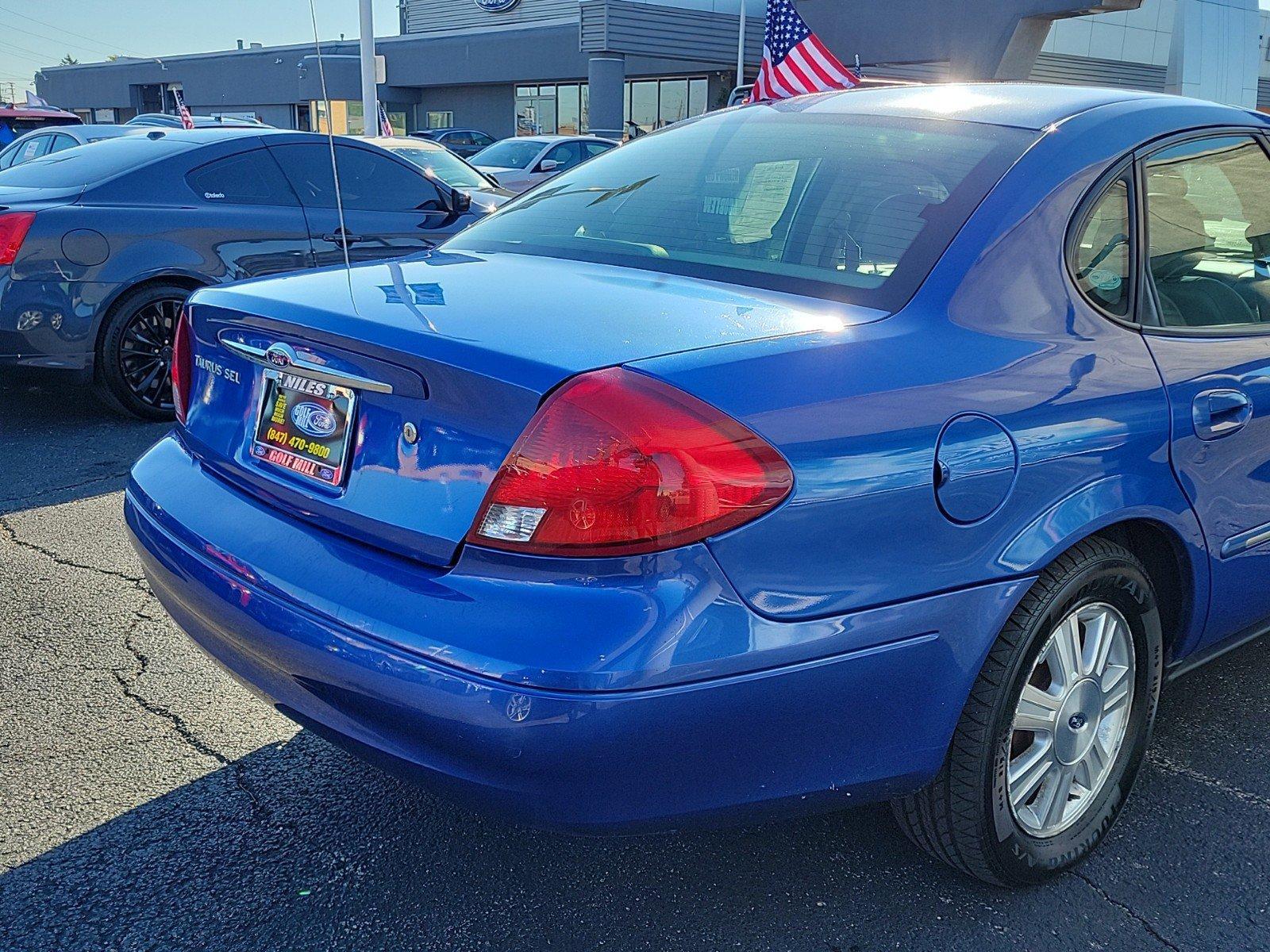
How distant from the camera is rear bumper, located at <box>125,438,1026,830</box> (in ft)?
5.94

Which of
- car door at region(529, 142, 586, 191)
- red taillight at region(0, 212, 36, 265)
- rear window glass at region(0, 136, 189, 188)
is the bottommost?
car door at region(529, 142, 586, 191)

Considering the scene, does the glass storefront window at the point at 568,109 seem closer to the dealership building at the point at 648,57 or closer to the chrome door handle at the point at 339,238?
the dealership building at the point at 648,57

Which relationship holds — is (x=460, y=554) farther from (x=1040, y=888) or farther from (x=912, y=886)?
(x=1040, y=888)

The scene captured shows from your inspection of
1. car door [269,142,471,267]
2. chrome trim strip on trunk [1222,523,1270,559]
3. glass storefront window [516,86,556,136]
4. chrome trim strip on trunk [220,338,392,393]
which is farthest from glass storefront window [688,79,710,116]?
chrome trim strip on trunk [220,338,392,393]

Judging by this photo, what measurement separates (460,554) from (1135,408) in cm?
139

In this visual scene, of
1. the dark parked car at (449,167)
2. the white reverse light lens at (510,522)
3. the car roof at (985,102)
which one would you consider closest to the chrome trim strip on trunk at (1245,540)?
the car roof at (985,102)

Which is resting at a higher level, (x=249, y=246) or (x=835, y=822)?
Result: (x=249, y=246)

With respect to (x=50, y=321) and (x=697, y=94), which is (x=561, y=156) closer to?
(x=50, y=321)

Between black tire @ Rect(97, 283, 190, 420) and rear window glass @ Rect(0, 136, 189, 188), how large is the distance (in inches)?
26.1

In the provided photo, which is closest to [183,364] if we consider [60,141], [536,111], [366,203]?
[366,203]

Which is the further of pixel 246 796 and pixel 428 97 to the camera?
pixel 428 97

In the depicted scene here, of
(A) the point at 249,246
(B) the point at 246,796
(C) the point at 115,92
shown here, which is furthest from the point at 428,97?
(B) the point at 246,796

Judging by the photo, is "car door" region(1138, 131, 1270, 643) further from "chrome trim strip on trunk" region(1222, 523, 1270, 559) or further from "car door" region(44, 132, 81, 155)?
"car door" region(44, 132, 81, 155)

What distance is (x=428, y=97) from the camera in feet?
150
